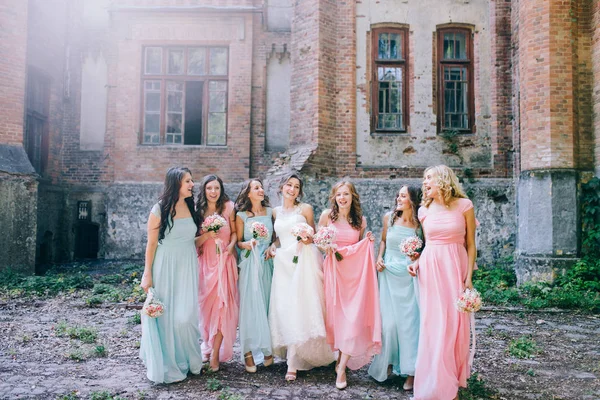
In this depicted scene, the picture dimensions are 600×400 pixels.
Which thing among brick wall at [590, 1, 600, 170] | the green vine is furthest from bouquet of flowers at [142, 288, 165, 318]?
brick wall at [590, 1, 600, 170]

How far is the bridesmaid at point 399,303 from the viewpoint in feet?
14.6

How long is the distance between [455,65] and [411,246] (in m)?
8.48

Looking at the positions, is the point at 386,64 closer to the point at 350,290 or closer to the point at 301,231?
the point at 301,231

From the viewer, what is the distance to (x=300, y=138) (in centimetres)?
1109

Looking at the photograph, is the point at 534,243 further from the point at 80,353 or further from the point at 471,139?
the point at 80,353

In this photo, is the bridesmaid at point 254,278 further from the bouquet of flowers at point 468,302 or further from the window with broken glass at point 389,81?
the window with broken glass at point 389,81

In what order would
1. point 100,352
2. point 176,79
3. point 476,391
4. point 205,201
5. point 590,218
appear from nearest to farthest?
1. point 476,391
2. point 205,201
3. point 100,352
4. point 590,218
5. point 176,79

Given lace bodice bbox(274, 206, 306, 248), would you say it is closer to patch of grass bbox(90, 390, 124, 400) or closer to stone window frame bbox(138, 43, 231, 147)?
patch of grass bbox(90, 390, 124, 400)

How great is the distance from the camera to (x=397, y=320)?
14.9ft

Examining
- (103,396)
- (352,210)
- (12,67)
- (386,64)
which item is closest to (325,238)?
(352,210)

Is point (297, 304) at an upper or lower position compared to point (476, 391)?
upper

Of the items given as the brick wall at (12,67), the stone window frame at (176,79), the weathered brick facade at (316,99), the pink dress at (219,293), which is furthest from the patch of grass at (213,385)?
the stone window frame at (176,79)

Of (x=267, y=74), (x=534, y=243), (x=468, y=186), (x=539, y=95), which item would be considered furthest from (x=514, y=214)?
(x=267, y=74)

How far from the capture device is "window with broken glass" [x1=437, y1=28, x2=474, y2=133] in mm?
11484
